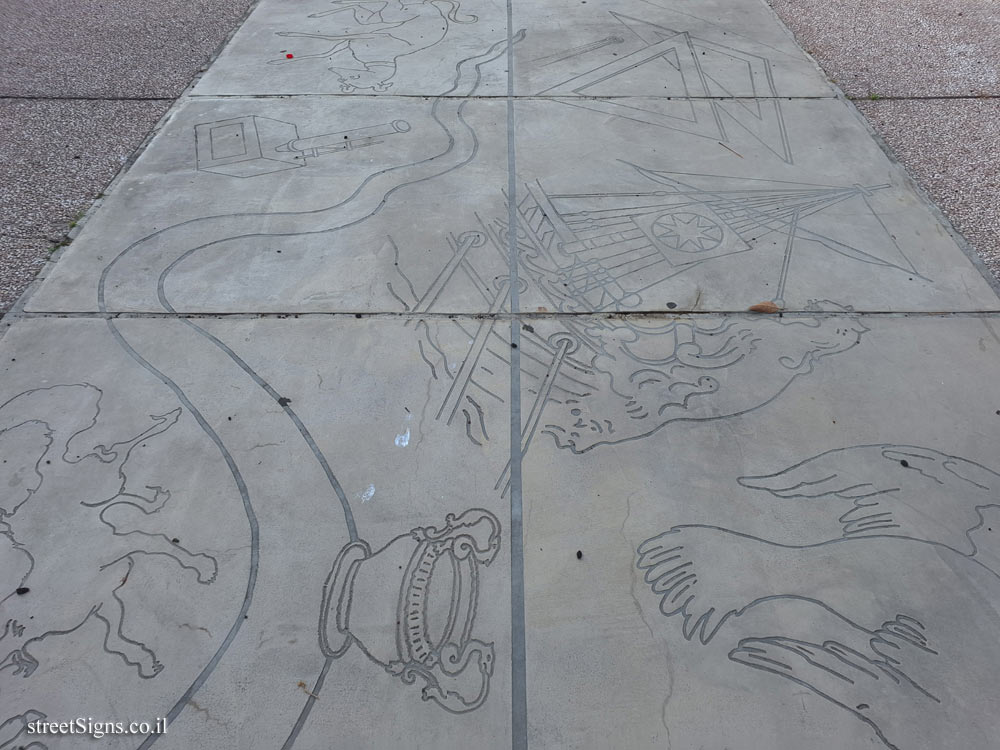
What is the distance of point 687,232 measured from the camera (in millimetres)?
3600

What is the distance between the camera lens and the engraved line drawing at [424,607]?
201 cm

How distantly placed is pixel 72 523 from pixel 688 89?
14.6ft

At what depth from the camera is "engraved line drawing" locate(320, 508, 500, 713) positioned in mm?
2014

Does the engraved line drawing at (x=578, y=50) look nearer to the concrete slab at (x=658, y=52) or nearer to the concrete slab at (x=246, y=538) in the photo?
the concrete slab at (x=658, y=52)

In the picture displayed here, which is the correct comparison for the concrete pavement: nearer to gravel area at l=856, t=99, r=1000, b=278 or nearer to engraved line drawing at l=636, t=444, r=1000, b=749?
engraved line drawing at l=636, t=444, r=1000, b=749

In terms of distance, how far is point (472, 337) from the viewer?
3.01m

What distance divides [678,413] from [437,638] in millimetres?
1234

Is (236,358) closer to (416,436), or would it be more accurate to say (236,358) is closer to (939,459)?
(416,436)

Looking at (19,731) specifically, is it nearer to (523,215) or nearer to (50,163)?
(523,215)

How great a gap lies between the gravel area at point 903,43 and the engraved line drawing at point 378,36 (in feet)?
9.37

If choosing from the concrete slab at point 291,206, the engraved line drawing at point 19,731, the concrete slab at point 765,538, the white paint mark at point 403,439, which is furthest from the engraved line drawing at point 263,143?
the engraved line drawing at point 19,731

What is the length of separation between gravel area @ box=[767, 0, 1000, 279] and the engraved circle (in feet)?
4.12

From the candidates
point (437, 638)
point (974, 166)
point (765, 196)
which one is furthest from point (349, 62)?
point (437, 638)

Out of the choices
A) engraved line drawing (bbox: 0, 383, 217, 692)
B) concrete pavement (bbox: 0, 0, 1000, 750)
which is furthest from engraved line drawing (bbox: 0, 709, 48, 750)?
engraved line drawing (bbox: 0, 383, 217, 692)
